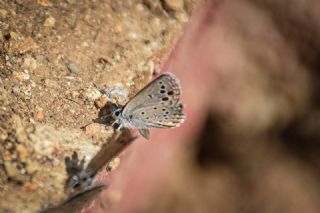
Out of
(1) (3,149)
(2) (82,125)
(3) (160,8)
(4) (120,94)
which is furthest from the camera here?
(3) (160,8)

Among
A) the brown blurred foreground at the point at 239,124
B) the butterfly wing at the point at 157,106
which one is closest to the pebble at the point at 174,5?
the brown blurred foreground at the point at 239,124

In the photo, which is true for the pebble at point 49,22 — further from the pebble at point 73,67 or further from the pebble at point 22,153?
the pebble at point 22,153

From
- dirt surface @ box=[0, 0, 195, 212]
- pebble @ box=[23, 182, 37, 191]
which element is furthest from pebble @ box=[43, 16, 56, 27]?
pebble @ box=[23, 182, 37, 191]

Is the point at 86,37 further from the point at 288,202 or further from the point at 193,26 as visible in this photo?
the point at 288,202

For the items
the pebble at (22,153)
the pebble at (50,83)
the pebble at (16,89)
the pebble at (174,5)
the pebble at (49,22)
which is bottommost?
the pebble at (22,153)

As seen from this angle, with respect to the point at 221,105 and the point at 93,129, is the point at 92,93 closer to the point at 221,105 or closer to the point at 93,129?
the point at 93,129

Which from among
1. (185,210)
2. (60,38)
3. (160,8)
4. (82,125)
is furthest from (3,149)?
(160,8)

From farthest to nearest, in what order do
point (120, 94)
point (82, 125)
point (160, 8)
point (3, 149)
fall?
point (160, 8) < point (120, 94) < point (82, 125) < point (3, 149)
